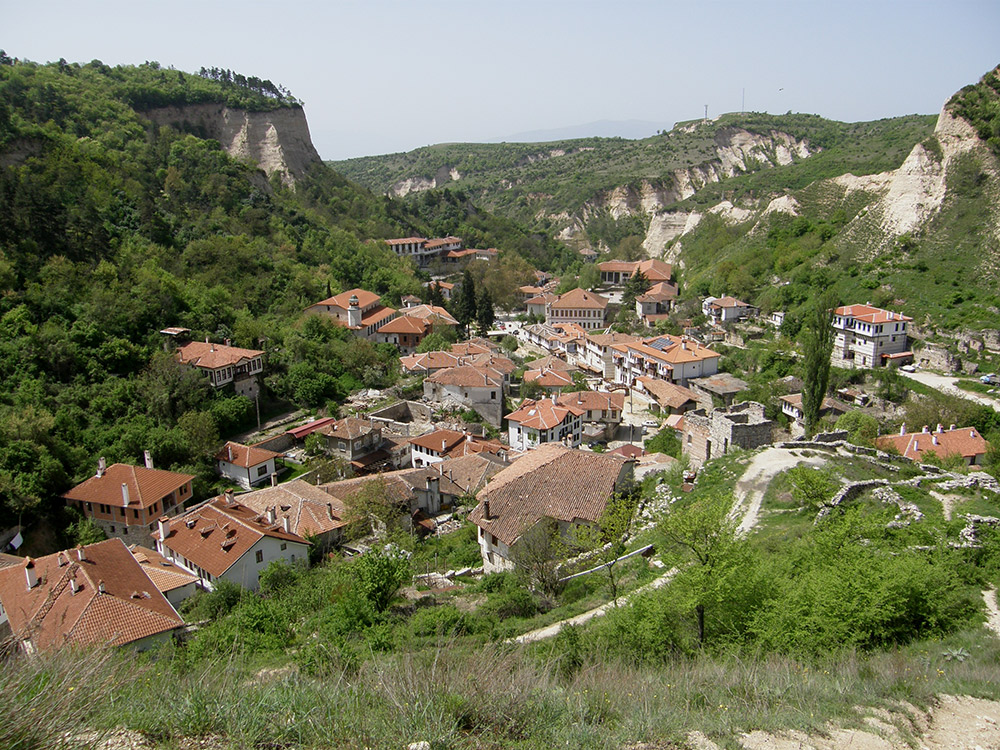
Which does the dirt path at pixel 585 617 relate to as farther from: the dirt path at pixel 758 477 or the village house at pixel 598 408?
the village house at pixel 598 408

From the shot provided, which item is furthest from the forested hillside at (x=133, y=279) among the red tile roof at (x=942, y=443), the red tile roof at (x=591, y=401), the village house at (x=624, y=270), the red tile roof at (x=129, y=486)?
the red tile roof at (x=942, y=443)

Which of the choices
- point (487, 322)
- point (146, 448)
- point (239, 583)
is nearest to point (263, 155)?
point (487, 322)

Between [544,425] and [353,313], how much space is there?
2004 centimetres

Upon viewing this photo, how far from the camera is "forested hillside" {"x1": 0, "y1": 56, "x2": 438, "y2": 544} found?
26969 mm

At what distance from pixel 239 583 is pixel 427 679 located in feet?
46.6

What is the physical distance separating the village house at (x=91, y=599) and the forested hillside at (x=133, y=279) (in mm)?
6674

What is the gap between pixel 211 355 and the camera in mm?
32531

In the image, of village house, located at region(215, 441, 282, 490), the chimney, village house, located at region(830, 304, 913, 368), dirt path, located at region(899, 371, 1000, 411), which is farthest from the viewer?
village house, located at region(830, 304, 913, 368)

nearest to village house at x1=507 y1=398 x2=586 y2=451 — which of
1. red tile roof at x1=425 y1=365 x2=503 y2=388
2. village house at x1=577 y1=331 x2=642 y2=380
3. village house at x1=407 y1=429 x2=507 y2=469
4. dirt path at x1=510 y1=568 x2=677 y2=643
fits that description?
village house at x1=407 y1=429 x2=507 y2=469

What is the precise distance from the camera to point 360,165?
159 metres

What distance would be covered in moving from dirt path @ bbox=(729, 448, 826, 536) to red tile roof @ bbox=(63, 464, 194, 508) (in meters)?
19.1

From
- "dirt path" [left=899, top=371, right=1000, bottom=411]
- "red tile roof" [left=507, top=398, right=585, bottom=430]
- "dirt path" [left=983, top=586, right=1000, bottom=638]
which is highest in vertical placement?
"dirt path" [left=983, top=586, right=1000, bottom=638]

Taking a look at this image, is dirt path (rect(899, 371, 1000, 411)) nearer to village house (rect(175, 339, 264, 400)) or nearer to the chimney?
village house (rect(175, 339, 264, 400))

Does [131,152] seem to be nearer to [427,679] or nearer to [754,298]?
[754,298]
